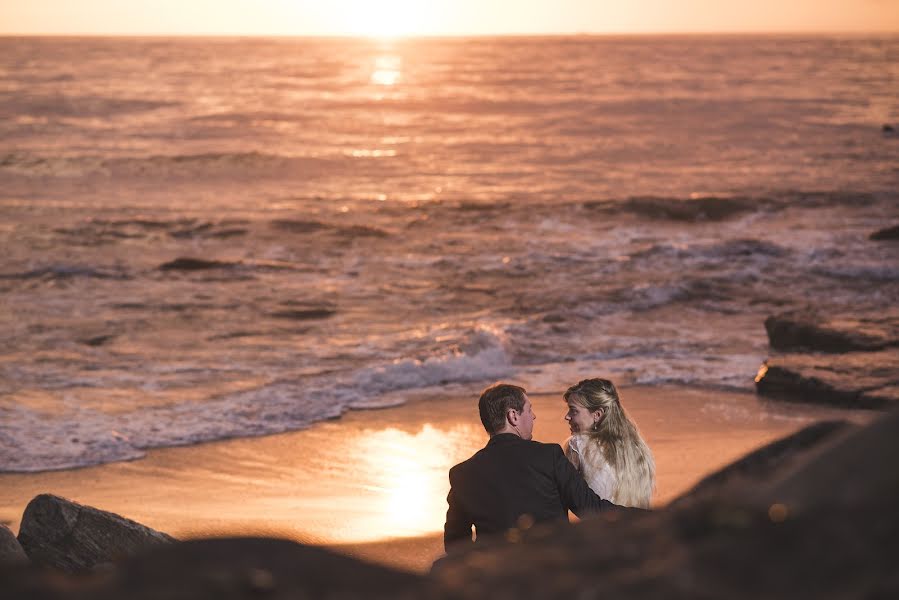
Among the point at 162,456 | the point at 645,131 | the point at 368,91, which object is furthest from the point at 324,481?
the point at 368,91

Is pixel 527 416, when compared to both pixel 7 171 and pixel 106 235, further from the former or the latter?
pixel 7 171

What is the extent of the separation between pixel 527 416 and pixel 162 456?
5146 millimetres

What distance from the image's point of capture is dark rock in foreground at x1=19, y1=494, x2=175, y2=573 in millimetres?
5652

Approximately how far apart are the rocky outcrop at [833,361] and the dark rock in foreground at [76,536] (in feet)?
21.7

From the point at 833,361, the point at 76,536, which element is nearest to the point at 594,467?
the point at 76,536

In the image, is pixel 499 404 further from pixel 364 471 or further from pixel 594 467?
pixel 364 471

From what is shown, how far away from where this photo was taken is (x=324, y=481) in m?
8.26

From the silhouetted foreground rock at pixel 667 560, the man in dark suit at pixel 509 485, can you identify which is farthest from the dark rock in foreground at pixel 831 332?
the silhouetted foreground rock at pixel 667 560

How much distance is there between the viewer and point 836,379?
10.1 m

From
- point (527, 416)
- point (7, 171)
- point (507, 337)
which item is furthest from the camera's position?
point (7, 171)

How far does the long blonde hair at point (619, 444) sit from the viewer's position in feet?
16.4

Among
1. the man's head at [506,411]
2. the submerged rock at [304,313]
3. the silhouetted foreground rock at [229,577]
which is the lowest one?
the submerged rock at [304,313]

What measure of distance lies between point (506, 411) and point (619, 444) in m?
0.72

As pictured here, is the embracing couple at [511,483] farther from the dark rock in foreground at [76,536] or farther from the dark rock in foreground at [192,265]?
the dark rock in foreground at [192,265]
